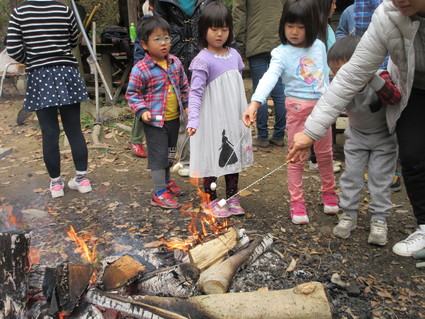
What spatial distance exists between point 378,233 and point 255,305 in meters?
1.70

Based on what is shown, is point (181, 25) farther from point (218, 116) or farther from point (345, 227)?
point (345, 227)

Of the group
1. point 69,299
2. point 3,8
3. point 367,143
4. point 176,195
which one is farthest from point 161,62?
point 3,8

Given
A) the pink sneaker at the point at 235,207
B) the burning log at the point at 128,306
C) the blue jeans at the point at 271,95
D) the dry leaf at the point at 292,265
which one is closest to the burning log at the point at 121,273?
the burning log at the point at 128,306

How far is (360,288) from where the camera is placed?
3.00 metres

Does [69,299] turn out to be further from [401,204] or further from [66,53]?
[401,204]

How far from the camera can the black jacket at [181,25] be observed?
16.4 feet

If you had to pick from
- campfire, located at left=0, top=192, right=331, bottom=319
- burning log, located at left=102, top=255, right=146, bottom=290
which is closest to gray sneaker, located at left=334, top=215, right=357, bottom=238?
campfire, located at left=0, top=192, right=331, bottom=319

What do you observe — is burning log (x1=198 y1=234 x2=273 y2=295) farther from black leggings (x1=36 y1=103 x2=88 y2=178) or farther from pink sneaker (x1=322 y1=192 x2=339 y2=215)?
black leggings (x1=36 y1=103 x2=88 y2=178)

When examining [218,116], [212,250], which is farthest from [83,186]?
[212,250]

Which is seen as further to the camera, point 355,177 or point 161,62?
point 161,62

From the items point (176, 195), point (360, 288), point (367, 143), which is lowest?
point (176, 195)

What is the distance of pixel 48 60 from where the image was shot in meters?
4.55

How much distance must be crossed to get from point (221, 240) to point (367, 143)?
161 centimetres

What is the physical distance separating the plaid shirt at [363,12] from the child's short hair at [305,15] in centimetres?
123
